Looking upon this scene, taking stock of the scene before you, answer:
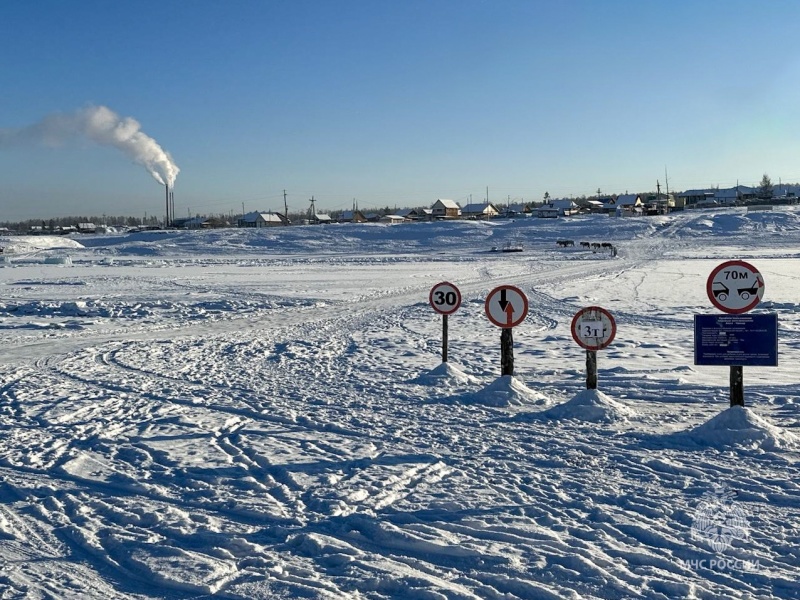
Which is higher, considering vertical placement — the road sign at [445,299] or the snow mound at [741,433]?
the road sign at [445,299]

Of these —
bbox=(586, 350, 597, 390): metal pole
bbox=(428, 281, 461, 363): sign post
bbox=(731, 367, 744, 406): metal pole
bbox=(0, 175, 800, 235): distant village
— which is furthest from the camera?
bbox=(0, 175, 800, 235): distant village

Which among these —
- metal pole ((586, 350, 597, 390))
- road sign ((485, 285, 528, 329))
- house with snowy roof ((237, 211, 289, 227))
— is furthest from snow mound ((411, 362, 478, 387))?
house with snowy roof ((237, 211, 289, 227))

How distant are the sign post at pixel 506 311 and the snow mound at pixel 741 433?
278 cm

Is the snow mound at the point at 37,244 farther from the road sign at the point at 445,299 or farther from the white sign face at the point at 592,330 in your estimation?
the white sign face at the point at 592,330

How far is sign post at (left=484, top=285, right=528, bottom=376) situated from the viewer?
9.49 meters

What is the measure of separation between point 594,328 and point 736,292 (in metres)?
1.62

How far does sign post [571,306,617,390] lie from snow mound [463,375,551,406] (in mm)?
704

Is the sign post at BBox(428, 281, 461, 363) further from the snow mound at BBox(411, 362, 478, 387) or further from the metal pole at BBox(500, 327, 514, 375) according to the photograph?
the metal pole at BBox(500, 327, 514, 375)

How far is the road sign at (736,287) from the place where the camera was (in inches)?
288

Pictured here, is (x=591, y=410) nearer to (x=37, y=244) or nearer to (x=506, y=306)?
(x=506, y=306)

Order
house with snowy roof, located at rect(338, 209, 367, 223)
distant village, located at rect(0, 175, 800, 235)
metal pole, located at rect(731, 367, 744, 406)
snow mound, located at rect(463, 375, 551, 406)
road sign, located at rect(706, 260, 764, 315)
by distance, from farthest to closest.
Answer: house with snowy roof, located at rect(338, 209, 367, 223)
distant village, located at rect(0, 175, 800, 235)
snow mound, located at rect(463, 375, 551, 406)
metal pole, located at rect(731, 367, 744, 406)
road sign, located at rect(706, 260, 764, 315)

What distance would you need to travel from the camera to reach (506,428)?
25.2 feet

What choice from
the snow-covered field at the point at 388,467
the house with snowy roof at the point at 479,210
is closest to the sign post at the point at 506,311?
the snow-covered field at the point at 388,467

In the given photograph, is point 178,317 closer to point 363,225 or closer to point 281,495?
point 281,495
